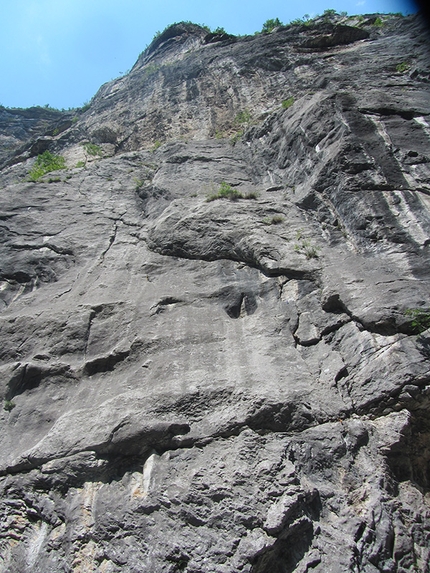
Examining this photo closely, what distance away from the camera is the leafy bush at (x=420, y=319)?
6234 millimetres

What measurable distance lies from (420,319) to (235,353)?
294 cm

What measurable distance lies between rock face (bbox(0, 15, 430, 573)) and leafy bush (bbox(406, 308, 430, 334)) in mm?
32

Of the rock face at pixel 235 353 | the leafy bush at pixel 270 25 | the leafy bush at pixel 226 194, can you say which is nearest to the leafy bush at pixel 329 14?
the leafy bush at pixel 270 25

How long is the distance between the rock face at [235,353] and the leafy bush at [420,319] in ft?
0.10

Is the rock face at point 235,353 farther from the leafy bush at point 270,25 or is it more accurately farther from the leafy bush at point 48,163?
the leafy bush at point 270,25

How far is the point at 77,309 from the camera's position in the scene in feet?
28.6

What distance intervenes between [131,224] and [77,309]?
402cm

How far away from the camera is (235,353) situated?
23.4 ft

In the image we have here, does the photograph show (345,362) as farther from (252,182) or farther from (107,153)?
(107,153)

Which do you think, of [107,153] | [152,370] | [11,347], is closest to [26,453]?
[152,370]

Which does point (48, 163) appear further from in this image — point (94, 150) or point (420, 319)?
point (420, 319)

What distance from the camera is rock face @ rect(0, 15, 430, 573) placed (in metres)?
5.00

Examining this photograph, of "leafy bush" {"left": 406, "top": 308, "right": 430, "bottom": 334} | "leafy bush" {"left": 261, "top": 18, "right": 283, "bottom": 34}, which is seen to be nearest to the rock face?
"leafy bush" {"left": 406, "top": 308, "right": 430, "bottom": 334}

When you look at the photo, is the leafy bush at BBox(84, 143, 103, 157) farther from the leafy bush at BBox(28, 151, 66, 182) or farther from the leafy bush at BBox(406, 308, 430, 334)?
the leafy bush at BBox(406, 308, 430, 334)
